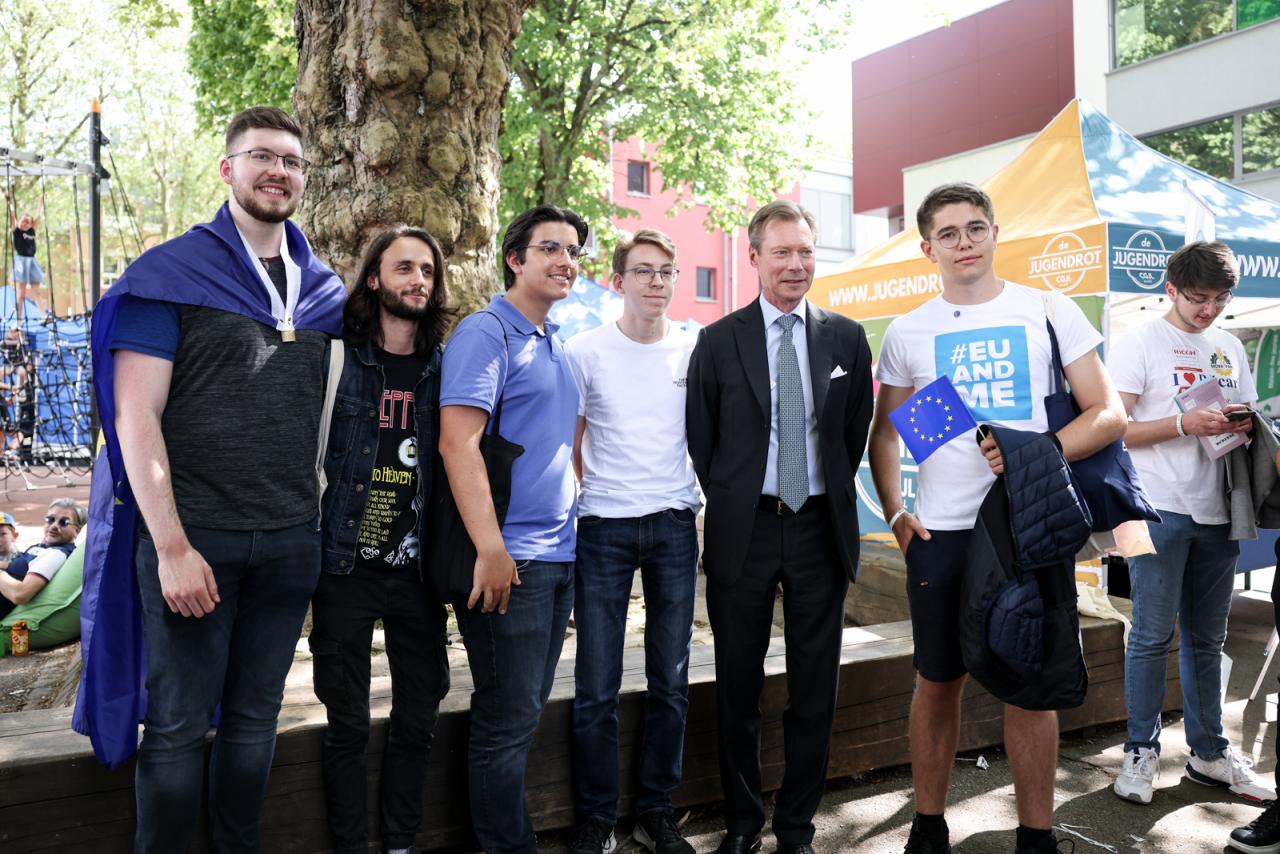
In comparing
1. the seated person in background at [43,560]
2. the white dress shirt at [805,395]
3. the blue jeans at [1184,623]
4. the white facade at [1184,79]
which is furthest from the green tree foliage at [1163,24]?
the seated person in background at [43,560]

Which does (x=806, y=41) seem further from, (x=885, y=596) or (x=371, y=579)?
(x=371, y=579)

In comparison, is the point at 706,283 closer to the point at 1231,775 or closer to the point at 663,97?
the point at 663,97

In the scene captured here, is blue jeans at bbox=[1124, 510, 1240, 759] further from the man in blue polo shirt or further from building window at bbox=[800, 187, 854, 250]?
building window at bbox=[800, 187, 854, 250]

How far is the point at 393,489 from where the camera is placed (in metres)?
2.76

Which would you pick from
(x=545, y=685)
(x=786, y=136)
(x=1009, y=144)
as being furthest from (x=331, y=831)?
(x=1009, y=144)

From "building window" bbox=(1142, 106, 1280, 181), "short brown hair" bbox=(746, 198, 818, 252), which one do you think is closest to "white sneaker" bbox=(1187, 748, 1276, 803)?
"short brown hair" bbox=(746, 198, 818, 252)

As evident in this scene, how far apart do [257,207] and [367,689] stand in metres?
1.38

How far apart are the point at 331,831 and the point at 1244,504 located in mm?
3413

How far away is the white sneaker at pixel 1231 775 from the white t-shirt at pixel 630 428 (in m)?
2.36

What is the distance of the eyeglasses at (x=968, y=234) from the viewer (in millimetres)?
2980

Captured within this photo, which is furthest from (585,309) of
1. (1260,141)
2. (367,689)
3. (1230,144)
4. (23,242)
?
(1230,144)

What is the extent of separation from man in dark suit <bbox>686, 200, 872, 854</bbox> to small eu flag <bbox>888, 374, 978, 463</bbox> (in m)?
0.23

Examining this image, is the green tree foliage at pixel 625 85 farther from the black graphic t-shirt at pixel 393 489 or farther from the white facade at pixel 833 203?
the white facade at pixel 833 203

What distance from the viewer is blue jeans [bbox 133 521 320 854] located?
2.38 m
